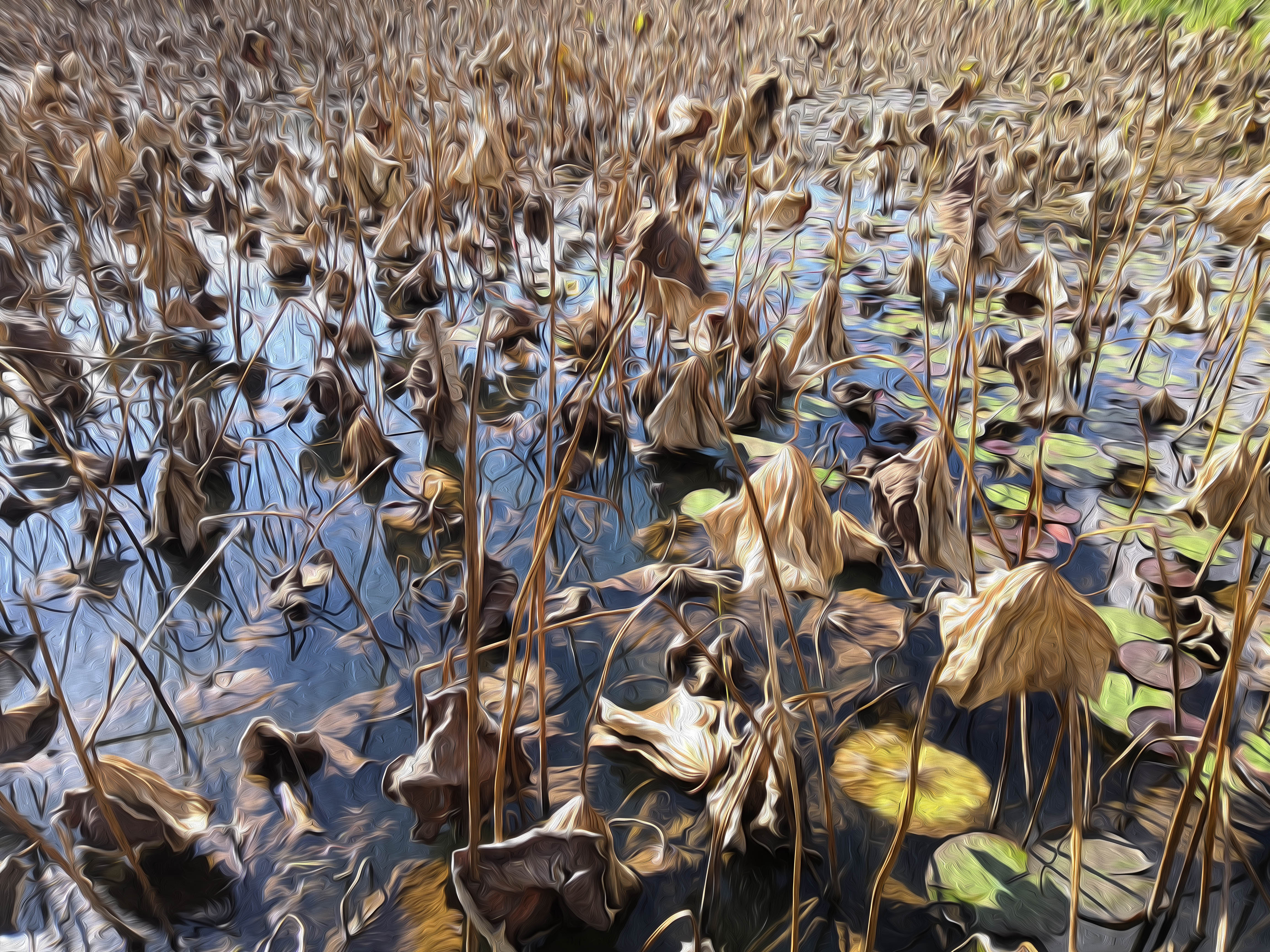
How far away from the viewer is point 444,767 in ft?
2.34

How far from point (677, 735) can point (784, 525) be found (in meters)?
0.27

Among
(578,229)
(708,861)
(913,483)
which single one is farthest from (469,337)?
(708,861)

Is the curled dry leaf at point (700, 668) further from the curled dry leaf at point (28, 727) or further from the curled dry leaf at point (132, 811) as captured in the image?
the curled dry leaf at point (28, 727)

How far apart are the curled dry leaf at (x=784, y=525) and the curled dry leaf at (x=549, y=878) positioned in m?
0.23

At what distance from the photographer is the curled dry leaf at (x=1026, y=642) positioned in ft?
1.50

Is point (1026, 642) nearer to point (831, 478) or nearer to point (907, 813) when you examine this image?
point (907, 813)

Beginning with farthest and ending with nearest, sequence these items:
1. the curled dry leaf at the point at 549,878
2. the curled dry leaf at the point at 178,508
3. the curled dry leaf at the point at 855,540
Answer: the curled dry leaf at the point at 178,508 → the curled dry leaf at the point at 855,540 → the curled dry leaf at the point at 549,878

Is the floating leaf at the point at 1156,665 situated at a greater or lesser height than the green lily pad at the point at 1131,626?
lesser

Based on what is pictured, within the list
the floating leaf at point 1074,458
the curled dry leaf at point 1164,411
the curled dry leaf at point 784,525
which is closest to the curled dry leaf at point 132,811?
the curled dry leaf at point 784,525

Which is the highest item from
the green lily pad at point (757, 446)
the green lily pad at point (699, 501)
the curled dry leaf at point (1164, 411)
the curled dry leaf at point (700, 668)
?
the curled dry leaf at point (1164, 411)

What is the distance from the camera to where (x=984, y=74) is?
3.63 m

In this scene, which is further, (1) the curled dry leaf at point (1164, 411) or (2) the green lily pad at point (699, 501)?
(1) the curled dry leaf at point (1164, 411)

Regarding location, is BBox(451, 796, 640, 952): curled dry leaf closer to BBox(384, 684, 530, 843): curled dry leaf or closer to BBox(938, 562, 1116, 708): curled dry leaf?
BBox(384, 684, 530, 843): curled dry leaf

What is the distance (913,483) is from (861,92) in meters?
3.28
